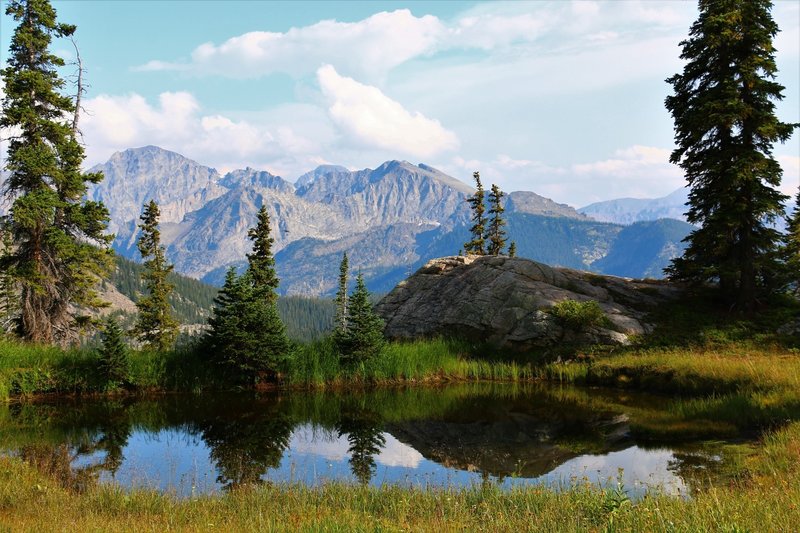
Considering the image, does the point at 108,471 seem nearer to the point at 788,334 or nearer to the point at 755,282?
the point at 788,334

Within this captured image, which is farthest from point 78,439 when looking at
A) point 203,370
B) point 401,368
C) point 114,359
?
point 401,368

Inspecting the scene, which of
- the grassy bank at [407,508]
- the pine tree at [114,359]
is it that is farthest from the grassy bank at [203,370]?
the grassy bank at [407,508]

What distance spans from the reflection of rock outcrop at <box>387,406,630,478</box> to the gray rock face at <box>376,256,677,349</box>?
9378 mm

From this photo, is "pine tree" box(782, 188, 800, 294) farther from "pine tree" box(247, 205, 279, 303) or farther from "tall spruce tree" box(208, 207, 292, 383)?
"pine tree" box(247, 205, 279, 303)

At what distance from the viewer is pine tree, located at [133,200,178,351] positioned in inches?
1909

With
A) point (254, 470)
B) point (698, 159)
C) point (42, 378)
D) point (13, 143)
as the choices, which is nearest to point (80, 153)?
point (13, 143)

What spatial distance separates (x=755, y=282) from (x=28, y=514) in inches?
1269

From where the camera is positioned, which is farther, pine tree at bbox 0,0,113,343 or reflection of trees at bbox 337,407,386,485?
pine tree at bbox 0,0,113,343

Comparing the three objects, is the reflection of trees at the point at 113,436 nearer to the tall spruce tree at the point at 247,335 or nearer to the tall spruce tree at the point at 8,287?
the tall spruce tree at the point at 247,335

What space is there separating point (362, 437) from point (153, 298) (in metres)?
38.0

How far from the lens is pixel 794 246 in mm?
46094

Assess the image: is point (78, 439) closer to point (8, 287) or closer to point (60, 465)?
point (60, 465)

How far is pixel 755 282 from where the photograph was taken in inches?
1169

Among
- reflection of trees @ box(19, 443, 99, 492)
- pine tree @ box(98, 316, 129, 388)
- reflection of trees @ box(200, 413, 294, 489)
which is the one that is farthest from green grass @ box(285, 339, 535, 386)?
reflection of trees @ box(19, 443, 99, 492)
